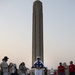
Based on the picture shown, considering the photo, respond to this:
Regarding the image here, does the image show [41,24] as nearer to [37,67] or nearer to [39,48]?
[39,48]

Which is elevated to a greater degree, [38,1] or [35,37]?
[38,1]

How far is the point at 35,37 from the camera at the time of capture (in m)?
94.0

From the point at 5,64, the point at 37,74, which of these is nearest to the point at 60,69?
the point at 37,74

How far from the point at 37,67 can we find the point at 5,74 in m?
2.67

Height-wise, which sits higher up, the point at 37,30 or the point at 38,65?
the point at 37,30

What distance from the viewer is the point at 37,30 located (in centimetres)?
Result: 9475

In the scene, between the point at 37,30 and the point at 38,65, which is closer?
the point at 38,65

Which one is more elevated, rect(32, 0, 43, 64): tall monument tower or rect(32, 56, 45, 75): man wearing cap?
rect(32, 0, 43, 64): tall monument tower

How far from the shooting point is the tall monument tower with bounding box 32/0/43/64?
93125 mm

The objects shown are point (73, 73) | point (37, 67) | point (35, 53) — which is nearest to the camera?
point (37, 67)

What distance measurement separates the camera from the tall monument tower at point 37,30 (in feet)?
306

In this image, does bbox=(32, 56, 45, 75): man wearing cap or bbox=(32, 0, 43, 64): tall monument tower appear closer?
bbox=(32, 56, 45, 75): man wearing cap

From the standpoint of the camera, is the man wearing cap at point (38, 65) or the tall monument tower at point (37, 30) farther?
the tall monument tower at point (37, 30)

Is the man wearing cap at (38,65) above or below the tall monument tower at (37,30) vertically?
below
